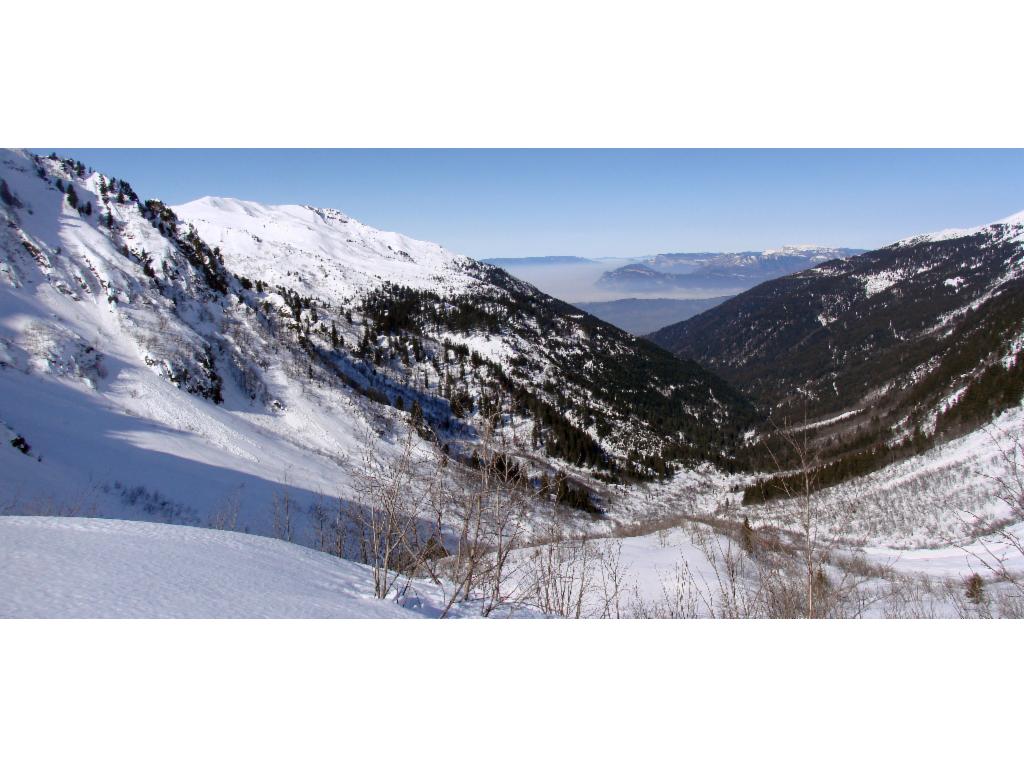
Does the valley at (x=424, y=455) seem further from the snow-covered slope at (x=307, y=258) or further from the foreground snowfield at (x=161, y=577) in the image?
the snow-covered slope at (x=307, y=258)

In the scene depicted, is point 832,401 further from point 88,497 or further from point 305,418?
point 88,497

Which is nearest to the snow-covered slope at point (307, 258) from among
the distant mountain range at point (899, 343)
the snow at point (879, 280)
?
the distant mountain range at point (899, 343)

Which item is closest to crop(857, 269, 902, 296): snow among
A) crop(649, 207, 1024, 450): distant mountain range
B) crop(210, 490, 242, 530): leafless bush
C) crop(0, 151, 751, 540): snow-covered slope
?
crop(649, 207, 1024, 450): distant mountain range

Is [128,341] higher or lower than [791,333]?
lower

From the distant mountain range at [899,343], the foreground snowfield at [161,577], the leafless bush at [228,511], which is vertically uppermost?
the distant mountain range at [899,343]

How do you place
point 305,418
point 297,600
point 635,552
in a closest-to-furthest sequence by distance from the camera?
point 297,600 → point 635,552 → point 305,418

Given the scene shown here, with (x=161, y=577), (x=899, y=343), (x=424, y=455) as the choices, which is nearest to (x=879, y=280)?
(x=899, y=343)

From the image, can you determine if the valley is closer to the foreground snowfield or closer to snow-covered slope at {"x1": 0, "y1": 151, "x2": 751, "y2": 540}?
the foreground snowfield

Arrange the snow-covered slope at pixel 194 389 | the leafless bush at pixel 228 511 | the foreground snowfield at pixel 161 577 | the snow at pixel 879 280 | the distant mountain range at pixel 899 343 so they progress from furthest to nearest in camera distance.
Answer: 1. the snow at pixel 879 280
2. the distant mountain range at pixel 899 343
3. the snow-covered slope at pixel 194 389
4. the leafless bush at pixel 228 511
5. the foreground snowfield at pixel 161 577

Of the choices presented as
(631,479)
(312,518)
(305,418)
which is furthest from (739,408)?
(312,518)
